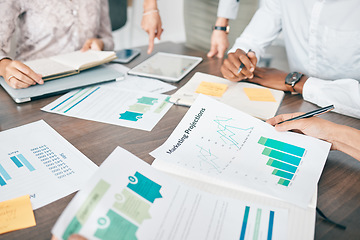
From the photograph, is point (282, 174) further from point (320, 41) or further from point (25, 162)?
point (320, 41)

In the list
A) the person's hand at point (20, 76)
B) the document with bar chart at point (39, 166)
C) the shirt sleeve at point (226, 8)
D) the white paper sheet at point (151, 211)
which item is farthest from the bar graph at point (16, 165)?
the shirt sleeve at point (226, 8)

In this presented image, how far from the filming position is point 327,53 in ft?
3.76

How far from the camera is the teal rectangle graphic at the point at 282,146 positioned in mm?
696

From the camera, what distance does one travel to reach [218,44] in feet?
4.59

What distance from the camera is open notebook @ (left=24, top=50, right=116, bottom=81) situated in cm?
105

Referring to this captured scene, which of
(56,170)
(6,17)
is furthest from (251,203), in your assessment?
(6,17)

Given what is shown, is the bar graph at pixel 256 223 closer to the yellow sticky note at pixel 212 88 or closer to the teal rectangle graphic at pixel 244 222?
the teal rectangle graphic at pixel 244 222

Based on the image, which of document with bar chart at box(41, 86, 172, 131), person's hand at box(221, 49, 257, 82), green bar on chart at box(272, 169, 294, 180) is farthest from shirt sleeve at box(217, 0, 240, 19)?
green bar on chart at box(272, 169, 294, 180)

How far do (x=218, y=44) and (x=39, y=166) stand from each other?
0.98m

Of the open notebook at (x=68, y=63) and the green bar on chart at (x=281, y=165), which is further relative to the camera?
the open notebook at (x=68, y=63)

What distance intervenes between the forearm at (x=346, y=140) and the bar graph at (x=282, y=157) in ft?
0.31

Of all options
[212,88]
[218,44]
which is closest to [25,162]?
[212,88]

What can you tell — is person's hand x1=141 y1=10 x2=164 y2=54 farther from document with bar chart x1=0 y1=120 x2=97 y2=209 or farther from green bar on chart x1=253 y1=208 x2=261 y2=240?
green bar on chart x1=253 y1=208 x2=261 y2=240

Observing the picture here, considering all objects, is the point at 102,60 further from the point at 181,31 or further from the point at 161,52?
the point at 181,31
